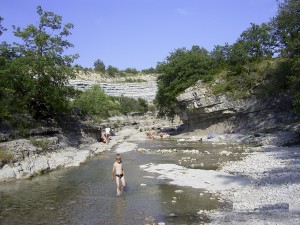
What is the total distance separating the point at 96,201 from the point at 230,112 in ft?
110

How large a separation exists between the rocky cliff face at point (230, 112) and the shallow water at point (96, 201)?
78.5 feet

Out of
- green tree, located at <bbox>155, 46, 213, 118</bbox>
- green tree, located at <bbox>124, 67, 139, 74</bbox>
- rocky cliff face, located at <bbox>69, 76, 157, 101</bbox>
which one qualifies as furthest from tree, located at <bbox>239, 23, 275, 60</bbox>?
green tree, located at <bbox>124, 67, 139, 74</bbox>

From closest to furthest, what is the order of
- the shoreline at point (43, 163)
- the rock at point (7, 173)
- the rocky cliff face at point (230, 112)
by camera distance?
the rock at point (7, 173)
the shoreline at point (43, 163)
the rocky cliff face at point (230, 112)

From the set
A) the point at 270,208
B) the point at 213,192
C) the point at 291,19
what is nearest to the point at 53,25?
the point at 291,19

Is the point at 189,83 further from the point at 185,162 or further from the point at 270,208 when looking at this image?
the point at 270,208

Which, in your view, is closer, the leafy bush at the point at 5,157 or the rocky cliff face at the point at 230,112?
the leafy bush at the point at 5,157

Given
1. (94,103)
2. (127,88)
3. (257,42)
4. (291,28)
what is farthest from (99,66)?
(291,28)

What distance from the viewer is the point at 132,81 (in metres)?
160

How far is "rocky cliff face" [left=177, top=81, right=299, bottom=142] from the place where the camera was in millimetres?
40344

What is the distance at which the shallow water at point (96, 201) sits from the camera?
1229cm

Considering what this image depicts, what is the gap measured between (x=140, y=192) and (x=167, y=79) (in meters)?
40.8

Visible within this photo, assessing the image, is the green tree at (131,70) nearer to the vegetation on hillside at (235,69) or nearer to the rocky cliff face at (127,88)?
the rocky cliff face at (127,88)

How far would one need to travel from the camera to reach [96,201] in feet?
48.7

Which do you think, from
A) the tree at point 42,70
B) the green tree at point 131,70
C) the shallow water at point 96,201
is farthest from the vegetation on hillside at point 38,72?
the green tree at point 131,70
